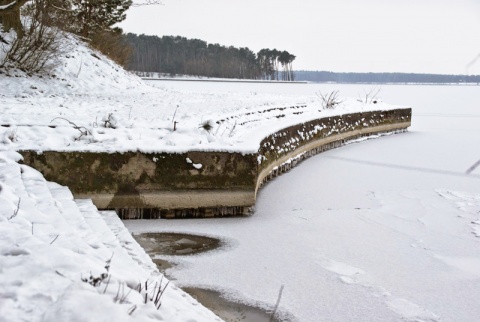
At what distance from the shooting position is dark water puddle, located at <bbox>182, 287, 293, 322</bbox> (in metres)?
3.50

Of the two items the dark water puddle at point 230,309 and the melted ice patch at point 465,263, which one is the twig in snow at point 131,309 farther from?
the melted ice patch at point 465,263

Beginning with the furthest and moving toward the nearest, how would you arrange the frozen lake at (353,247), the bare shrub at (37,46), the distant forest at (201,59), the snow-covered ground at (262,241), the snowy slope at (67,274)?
the distant forest at (201,59) → the bare shrub at (37,46) → the frozen lake at (353,247) → the snow-covered ground at (262,241) → the snowy slope at (67,274)

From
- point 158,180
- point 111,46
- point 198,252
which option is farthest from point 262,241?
point 111,46

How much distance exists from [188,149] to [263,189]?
1789mm

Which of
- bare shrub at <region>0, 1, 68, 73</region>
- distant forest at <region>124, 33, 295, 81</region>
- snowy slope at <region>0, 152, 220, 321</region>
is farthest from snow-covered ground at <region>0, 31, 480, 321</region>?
distant forest at <region>124, 33, 295, 81</region>

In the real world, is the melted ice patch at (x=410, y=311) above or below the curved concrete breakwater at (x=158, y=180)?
below

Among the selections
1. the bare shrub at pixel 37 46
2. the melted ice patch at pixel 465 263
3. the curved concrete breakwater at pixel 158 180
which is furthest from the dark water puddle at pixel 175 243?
the bare shrub at pixel 37 46

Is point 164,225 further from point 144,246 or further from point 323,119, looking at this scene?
point 323,119

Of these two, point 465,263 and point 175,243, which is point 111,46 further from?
point 465,263

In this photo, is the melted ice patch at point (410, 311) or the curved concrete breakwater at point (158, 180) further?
the curved concrete breakwater at point (158, 180)

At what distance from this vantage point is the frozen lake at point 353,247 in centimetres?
382

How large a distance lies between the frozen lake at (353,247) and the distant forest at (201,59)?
267 feet

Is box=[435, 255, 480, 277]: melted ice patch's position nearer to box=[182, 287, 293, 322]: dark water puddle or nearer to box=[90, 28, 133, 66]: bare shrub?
box=[182, 287, 293, 322]: dark water puddle

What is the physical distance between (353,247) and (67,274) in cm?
291
